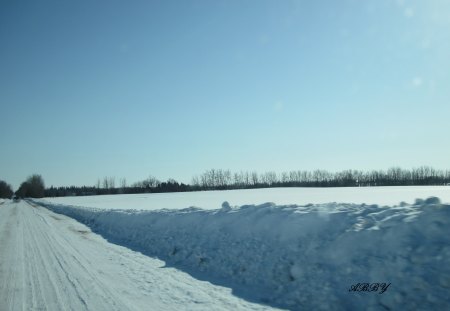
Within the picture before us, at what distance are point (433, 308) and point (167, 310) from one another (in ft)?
13.7

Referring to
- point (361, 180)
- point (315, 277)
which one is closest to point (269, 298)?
point (315, 277)

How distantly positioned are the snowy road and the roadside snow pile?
89 cm

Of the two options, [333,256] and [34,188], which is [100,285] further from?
[34,188]

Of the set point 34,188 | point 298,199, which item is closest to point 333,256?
point 298,199

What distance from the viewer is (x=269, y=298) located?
6711 mm

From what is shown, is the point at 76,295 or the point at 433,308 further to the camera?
the point at 76,295

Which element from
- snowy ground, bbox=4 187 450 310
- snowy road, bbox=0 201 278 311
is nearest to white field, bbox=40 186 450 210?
snowy ground, bbox=4 187 450 310

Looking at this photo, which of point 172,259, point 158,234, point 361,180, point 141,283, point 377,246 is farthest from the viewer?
point 361,180

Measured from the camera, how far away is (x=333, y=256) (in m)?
7.02

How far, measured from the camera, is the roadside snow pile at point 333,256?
5688 mm

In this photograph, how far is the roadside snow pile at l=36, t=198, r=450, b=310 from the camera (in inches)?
224

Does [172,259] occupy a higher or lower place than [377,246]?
lower

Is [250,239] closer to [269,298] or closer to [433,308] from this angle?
[269,298]

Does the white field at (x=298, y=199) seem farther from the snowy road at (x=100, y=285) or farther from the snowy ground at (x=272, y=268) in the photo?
the snowy road at (x=100, y=285)
